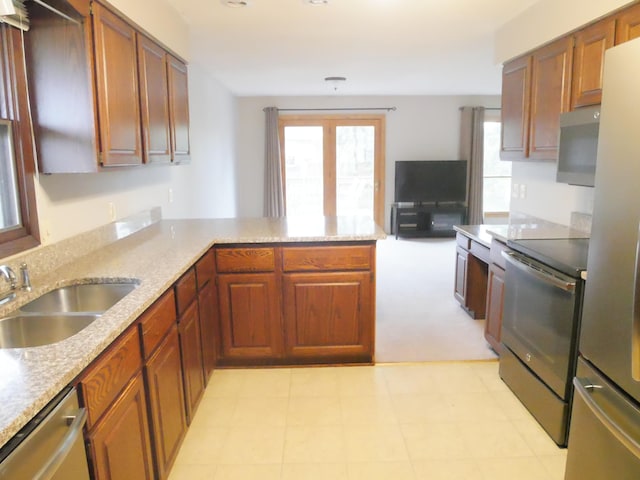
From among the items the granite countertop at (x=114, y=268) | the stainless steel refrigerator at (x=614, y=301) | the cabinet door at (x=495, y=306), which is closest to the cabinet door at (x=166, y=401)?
the granite countertop at (x=114, y=268)

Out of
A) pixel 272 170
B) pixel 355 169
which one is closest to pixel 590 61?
pixel 355 169

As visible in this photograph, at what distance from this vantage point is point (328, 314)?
2898 millimetres

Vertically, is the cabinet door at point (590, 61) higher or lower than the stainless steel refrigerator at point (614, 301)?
higher

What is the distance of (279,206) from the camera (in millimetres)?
7520

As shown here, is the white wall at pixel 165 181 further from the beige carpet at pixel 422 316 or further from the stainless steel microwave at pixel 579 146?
the stainless steel microwave at pixel 579 146

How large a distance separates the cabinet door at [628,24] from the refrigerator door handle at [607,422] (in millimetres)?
1647

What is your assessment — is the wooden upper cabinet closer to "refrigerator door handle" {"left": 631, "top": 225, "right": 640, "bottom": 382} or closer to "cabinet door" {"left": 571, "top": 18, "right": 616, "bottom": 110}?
"refrigerator door handle" {"left": 631, "top": 225, "right": 640, "bottom": 382}

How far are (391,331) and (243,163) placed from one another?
15.8 feet

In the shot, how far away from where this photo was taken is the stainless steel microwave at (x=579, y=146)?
2.29m

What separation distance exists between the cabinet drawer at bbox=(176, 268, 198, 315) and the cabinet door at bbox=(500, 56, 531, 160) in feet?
7.79

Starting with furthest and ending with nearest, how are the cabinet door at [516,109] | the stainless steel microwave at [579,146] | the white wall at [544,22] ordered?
the cabinet door at [516,109] < the white wall at [544,22] < the stainless steel microwave at [579,146]

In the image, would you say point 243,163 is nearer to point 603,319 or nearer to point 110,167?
point 110,167

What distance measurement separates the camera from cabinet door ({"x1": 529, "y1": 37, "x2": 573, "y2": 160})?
8.71ft

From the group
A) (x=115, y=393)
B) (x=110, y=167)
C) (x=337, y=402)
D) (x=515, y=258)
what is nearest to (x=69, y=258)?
(x=110, y=167)
